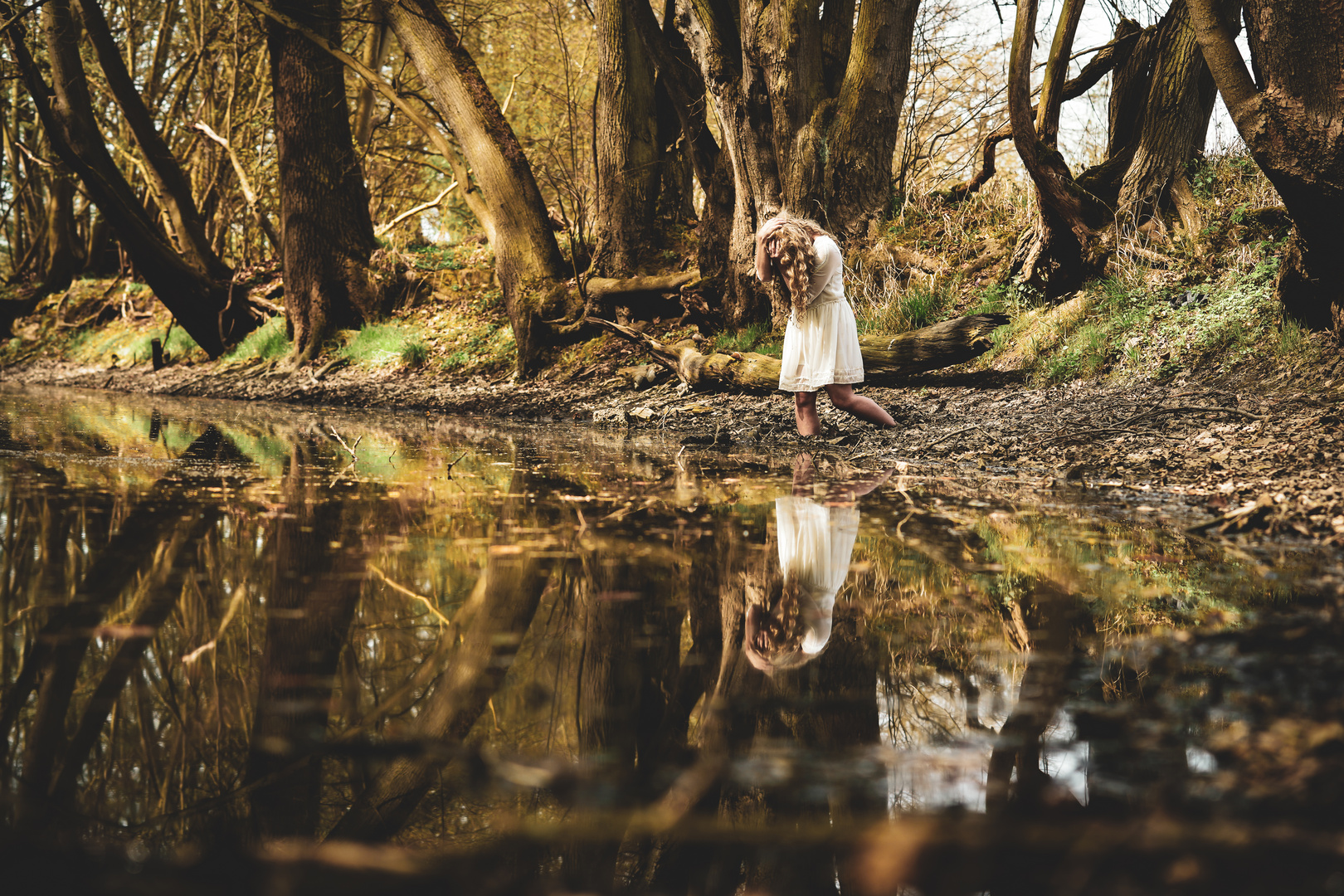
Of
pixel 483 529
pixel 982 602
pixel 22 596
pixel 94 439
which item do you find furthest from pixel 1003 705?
pixel 94 439

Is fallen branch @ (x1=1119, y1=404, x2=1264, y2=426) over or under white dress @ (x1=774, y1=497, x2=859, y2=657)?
over

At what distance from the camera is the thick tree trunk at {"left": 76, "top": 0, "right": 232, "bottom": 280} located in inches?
570

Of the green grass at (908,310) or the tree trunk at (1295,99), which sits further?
the green grass at (908,310)

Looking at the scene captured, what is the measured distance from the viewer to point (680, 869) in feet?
4.45

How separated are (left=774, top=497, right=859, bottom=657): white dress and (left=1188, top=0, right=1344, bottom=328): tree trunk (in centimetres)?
337

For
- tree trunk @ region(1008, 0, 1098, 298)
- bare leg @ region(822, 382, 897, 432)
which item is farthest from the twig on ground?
tree trunk @ region(1008, 0, 1098, 298)

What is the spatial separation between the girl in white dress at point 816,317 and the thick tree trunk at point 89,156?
12503 mm

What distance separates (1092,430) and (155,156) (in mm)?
15952

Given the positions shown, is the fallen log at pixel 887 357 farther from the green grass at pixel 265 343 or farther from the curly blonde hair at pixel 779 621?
the green grass at pixel 265 343

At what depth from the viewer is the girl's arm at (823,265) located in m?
6.59

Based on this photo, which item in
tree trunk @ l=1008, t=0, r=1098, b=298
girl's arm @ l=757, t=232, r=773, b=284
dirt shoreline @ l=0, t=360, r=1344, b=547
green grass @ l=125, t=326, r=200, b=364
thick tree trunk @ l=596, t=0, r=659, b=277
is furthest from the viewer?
green grass @ l=125, t=326, r=200, b=364

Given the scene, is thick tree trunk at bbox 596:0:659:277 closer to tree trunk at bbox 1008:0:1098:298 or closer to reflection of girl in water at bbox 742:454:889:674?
tree trunk at bbox 1008:0:1098:298

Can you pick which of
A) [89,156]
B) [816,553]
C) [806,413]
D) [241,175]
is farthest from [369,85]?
[816,553]

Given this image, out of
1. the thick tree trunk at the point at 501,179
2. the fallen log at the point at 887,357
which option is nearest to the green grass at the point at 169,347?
the thick tree trunk at the point at 501,179
